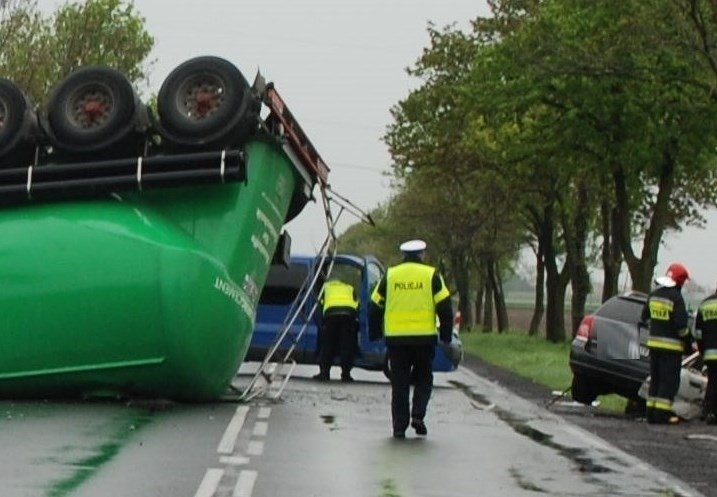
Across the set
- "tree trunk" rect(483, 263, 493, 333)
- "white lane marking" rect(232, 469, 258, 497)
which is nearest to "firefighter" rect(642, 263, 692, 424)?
"white lane marking" rect(232, 469, 258, 497)

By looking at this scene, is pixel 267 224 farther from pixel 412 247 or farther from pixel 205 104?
pixel 412 247

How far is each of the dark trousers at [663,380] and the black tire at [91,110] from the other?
592 cm

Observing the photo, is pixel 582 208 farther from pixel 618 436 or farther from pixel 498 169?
pixel 618 436

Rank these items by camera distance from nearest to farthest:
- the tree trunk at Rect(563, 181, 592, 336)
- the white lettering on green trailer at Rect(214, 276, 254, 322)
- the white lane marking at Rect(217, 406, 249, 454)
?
the white lane marking at Rect(217, 406, 249, 454) < the white lettering on green trailer at Rect(214, 276, 254, 322) < the tree trunk at Rect(563, 181, 592, 336)

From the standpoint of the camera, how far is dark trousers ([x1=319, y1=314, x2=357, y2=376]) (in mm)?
25281

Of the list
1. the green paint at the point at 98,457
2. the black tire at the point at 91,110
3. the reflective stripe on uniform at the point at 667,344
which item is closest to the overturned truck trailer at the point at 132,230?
the black tire at the point at 91,110

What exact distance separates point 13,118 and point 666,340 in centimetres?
699

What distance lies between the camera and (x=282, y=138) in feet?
59.8

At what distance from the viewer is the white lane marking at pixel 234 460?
12.6 meters

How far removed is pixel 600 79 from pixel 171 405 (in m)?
20.3

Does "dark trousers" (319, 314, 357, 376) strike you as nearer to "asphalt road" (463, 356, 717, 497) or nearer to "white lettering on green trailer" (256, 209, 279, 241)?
"asphalt road" (463, 356, 717, 497)

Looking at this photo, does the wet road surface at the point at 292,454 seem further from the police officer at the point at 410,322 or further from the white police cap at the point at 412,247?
the white police cap at the point at 412,247

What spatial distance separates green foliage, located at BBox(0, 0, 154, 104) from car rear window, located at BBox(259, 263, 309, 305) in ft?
42.8

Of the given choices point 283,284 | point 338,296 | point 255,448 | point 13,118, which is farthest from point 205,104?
point 283,284
